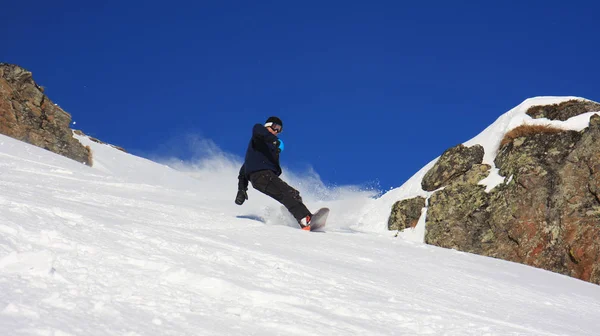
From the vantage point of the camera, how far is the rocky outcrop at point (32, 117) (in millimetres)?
27359

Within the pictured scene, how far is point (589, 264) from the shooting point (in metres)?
11.0

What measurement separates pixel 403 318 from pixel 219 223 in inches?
151

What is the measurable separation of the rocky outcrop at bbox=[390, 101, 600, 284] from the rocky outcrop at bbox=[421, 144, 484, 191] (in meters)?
0.03

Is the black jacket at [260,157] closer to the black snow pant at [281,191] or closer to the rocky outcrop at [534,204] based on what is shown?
the black snow pant at [281,191]

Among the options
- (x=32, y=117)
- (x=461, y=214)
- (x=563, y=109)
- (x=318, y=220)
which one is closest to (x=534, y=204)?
(x=461, y=214)

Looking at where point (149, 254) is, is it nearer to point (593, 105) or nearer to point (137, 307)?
point (137, 307)

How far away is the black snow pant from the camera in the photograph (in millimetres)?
8414

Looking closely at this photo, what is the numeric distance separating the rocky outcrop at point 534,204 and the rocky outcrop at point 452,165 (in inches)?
1.2

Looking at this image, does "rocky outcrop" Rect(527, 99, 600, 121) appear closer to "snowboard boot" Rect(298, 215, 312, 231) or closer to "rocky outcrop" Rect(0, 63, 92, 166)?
"snowboard boot" Rect(298, 215, 312, 231)

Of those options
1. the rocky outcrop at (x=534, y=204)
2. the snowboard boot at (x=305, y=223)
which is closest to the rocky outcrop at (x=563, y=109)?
the rocky outcrop at (x=534, y=204)

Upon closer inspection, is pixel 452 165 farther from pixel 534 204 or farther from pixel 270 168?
pixel 270 168

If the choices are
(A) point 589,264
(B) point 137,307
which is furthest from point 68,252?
(A) point 589,264

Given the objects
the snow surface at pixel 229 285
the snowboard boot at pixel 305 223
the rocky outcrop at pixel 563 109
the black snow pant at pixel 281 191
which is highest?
the rocky outcrop at pixel 563 109

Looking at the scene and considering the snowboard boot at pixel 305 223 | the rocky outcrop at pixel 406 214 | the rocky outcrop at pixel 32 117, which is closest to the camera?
the snowboard boot at pixel 305 223
